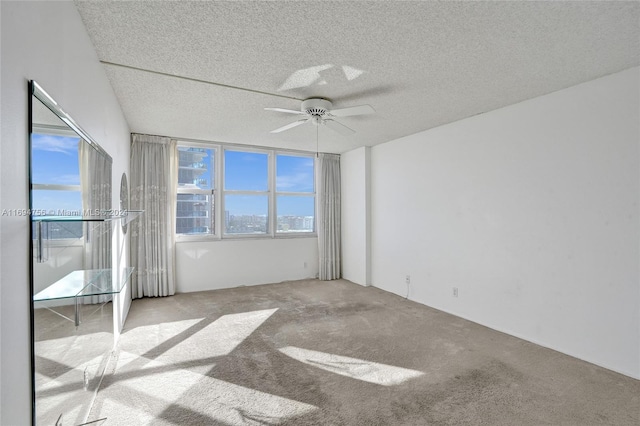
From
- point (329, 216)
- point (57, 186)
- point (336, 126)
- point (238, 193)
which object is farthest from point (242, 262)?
point (57, 186)

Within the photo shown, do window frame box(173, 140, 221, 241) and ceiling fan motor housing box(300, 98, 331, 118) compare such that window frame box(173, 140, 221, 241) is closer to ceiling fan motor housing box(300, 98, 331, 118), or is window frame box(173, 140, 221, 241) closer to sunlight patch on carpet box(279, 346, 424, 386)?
ceiling fan motor housing box(300, 98, 331, 118)

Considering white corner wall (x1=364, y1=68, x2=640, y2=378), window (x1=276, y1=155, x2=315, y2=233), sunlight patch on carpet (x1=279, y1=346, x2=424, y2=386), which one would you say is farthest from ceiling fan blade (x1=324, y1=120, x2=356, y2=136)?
window (x1=276, y1=155, x2=315, y2=233)

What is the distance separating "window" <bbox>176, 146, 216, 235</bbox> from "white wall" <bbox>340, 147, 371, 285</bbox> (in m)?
2.45

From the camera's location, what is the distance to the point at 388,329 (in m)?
3.45

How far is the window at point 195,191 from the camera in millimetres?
5121

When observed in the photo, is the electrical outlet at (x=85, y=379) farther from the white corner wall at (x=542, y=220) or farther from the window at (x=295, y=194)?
the window at (x=295, y=194)

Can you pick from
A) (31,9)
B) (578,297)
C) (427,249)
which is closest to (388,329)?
(427,249)

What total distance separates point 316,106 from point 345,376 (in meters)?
2.44

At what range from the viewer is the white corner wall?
2.55m

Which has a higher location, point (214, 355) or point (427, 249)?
point (427, 249)

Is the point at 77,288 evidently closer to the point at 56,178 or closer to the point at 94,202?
the point at 56,178

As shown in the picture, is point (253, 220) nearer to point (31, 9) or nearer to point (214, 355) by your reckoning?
point (214, 355)

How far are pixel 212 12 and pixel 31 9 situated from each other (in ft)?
2.95

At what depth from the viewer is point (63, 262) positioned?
144cm
